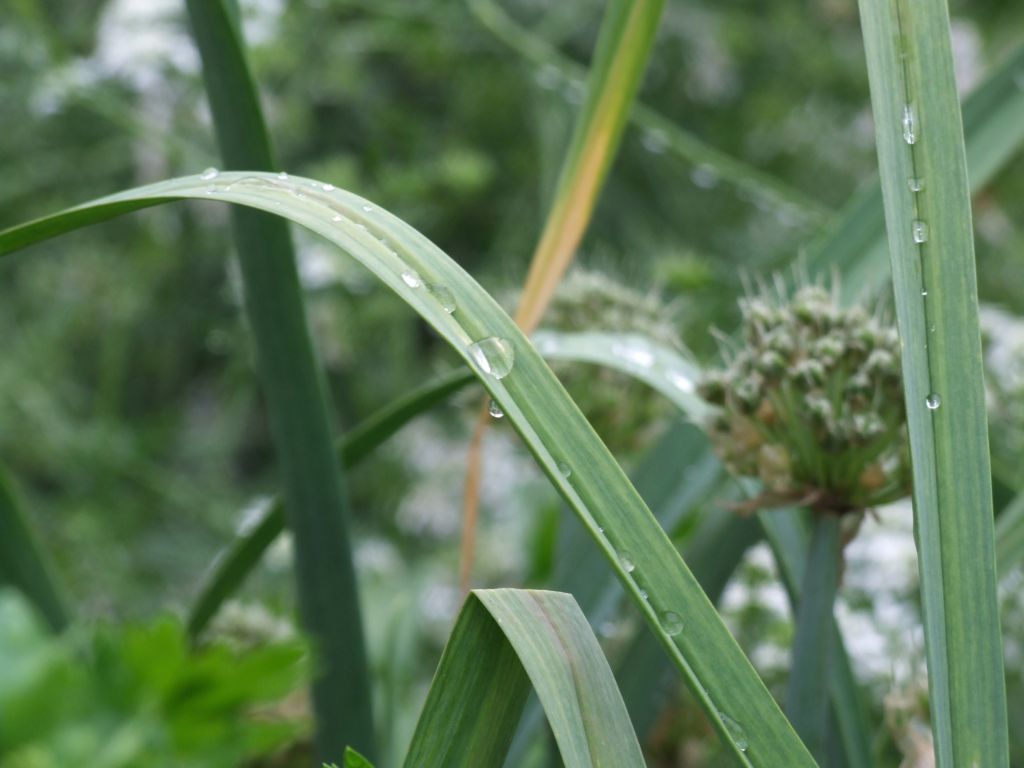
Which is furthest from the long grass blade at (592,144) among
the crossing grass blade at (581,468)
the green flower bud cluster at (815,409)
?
the crossing grass blade at (581,468)

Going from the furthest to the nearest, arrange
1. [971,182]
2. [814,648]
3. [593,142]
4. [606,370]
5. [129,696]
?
[606,370]
[971,182]
[593,142]
[814,648]
[129,696]

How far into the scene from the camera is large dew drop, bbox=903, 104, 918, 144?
1.32 feet

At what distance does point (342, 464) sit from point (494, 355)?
0.93 ft

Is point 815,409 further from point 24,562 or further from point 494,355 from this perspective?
point 24,562

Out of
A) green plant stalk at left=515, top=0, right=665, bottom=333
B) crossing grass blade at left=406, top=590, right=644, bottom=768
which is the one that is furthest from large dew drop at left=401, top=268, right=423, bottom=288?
green plant stalk at left=515, top=0, right=665, bottom=333

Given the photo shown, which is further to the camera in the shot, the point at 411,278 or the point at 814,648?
the point at 814,648

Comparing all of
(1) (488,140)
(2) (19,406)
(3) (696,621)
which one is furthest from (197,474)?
(3) (696,621)

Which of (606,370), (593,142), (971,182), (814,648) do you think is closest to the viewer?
(814,648)

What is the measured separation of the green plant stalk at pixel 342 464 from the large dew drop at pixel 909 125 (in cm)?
25

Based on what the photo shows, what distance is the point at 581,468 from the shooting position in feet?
1.18

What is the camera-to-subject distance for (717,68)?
75.0 inches

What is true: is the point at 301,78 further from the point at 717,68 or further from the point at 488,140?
the point at 717,68

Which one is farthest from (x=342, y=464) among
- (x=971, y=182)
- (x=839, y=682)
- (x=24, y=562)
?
(x=971, y=182)

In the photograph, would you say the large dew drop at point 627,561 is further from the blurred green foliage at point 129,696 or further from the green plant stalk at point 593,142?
the green plant stalk at point 593,142
